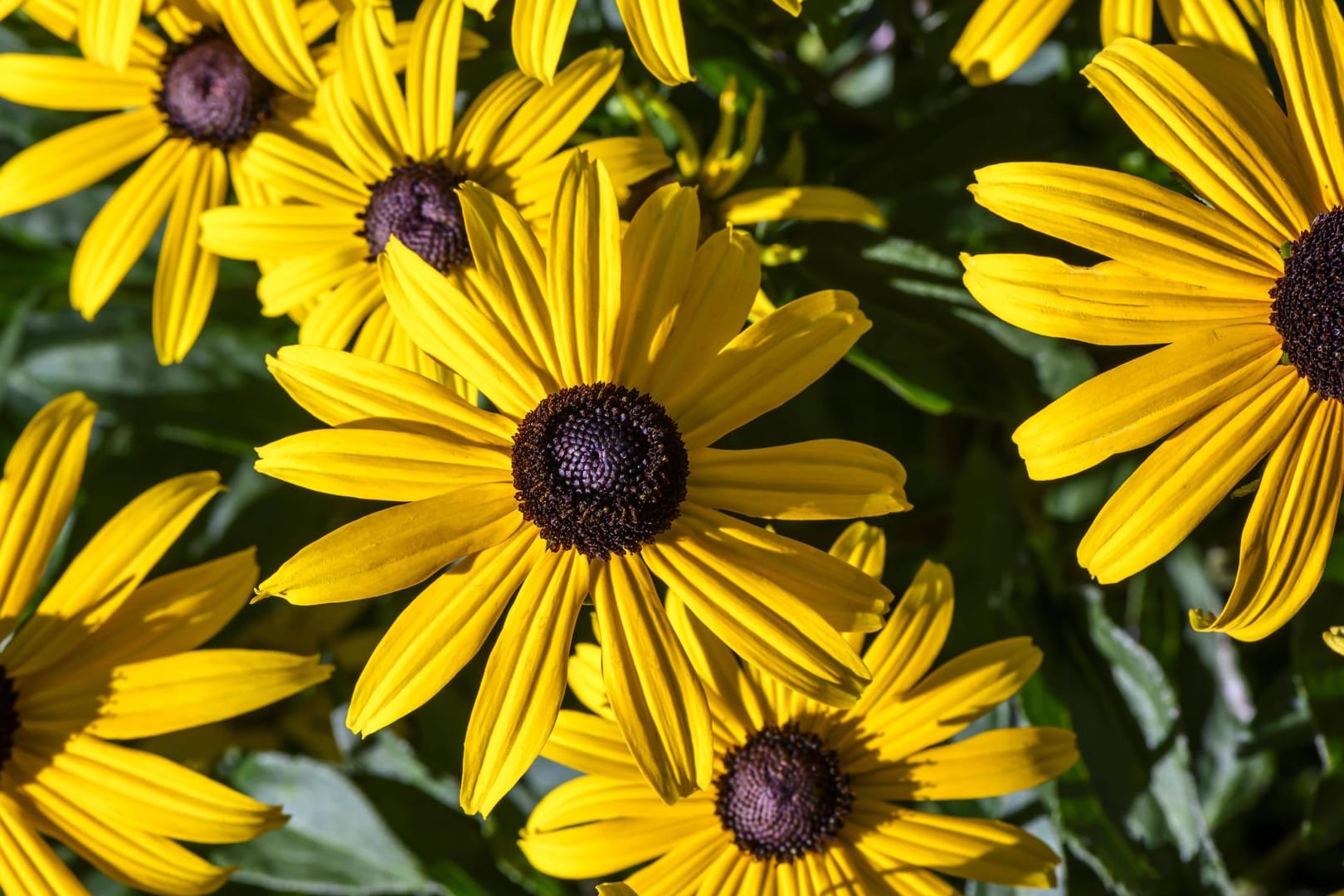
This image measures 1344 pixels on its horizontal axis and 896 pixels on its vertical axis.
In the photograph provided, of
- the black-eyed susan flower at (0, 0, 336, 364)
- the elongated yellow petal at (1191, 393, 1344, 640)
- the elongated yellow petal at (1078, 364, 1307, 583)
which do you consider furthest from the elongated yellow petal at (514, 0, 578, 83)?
the elongated yellow petal at (1191, 393, 1344, 640)

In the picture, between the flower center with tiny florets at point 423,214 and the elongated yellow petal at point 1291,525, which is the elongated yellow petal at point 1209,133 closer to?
Result: the elongated yellow petal at point 1291,525

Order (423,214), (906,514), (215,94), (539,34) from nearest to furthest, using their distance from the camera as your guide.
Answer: (539,34), (423,214), (215,94), (906,514)

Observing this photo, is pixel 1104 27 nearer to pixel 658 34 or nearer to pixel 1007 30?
pixel 1007 30

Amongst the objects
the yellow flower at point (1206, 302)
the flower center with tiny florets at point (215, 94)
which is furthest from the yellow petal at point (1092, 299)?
the flower center with tiny florets at point (215, 94)

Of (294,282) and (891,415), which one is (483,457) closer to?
(294,282)

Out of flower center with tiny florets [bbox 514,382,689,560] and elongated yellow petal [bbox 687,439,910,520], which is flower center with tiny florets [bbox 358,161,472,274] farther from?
elongated yellow petal [bbox 687,439,910,520]

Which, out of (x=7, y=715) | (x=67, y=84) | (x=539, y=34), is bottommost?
(x=7, y=715)

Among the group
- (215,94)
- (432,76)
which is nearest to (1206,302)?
(432,76)
